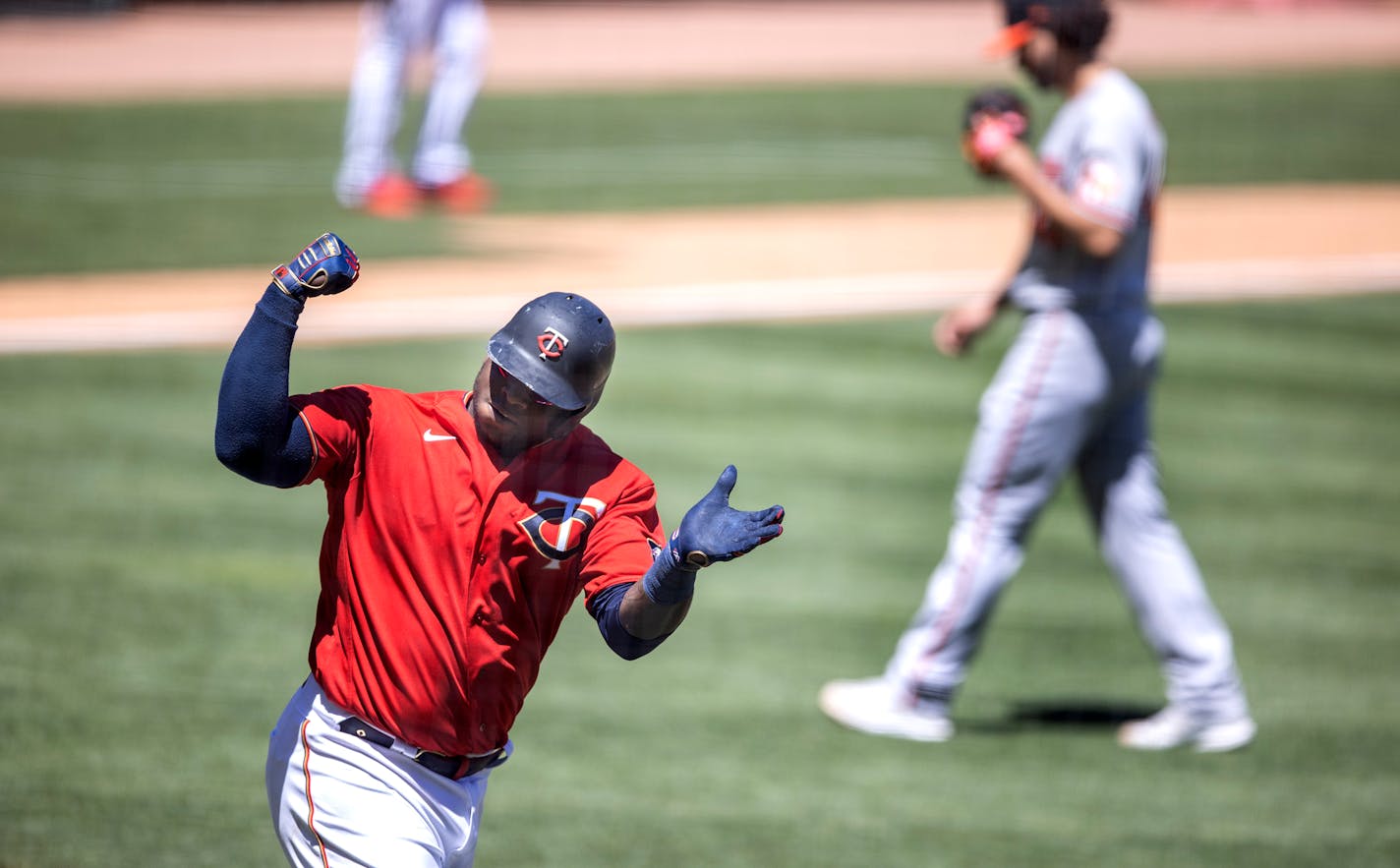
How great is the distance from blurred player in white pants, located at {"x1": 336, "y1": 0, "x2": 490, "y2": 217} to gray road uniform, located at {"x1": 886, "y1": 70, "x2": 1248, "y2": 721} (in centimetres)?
903

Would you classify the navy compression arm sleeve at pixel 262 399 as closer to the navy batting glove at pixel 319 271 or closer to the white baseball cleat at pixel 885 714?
the navy batting glove at pixel 319 271

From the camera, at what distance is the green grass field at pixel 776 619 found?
486cm

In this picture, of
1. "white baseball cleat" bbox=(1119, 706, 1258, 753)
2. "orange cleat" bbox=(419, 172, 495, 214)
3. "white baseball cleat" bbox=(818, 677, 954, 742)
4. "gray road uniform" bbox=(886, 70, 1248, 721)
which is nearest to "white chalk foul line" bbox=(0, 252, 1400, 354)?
"orange cleat" bbox=(419, 172, 495, 214)

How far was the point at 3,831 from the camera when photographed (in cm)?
453

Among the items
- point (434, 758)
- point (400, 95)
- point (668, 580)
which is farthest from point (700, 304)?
point (668, 580)

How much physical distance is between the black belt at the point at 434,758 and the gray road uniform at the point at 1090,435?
2.46 meters


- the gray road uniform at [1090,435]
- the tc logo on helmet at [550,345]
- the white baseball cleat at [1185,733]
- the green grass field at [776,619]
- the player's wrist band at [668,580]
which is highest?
the tc logo on helmet at [550,345]

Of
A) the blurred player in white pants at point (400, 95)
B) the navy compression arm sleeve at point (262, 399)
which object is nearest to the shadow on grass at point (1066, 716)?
the navy compression arm sleeve at point (262, 399)

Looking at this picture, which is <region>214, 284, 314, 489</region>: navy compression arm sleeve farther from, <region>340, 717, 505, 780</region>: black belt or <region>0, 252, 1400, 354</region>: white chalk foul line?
<region>0, 252, 1400, 354</region>: white chalk foul line

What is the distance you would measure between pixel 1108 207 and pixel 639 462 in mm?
3835

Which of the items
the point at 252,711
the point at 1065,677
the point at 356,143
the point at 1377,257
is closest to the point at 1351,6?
the point at 1377,257

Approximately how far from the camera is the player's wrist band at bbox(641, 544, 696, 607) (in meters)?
2.75

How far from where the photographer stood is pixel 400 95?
1384 centimetres

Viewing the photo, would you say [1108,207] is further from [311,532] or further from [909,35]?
[909,35]
